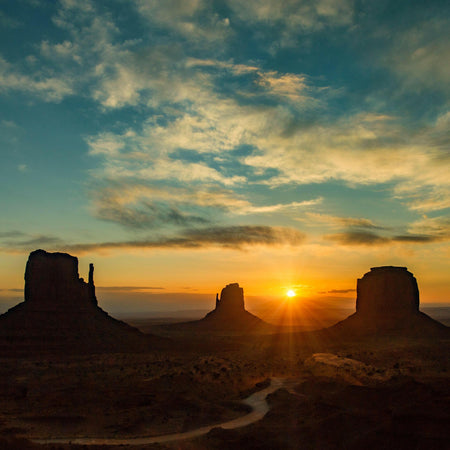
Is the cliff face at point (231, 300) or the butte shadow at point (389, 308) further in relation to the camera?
the cliff face at point (231, 300)

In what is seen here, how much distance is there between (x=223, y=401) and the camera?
3594 centimetres

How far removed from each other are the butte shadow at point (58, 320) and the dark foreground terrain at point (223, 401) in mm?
3984

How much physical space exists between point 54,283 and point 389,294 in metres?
64.1

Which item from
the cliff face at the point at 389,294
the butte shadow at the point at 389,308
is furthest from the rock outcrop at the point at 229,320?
the cliff face at the point at 389,294

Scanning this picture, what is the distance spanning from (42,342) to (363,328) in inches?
2372

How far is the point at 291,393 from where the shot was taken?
3666 centimetres

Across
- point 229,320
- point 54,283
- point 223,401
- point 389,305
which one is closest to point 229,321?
point 229,320

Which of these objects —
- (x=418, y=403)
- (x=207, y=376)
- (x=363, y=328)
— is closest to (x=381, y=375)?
(x=418, y=403)

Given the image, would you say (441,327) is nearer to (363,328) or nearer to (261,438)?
(363,328)

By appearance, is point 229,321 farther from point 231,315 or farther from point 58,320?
point 58,320

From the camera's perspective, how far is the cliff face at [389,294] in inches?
3482

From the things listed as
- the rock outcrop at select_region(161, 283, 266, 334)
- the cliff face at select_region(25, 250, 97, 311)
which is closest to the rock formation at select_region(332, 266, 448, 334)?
the rock outcrop at select_region(161, 283, 266, 334)

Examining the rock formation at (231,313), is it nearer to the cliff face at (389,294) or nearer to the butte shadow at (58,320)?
the cliff face at (389,294)

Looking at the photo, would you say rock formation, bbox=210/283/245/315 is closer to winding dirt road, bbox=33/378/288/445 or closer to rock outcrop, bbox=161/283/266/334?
rock outcrop, bbox=161/283/266/334
